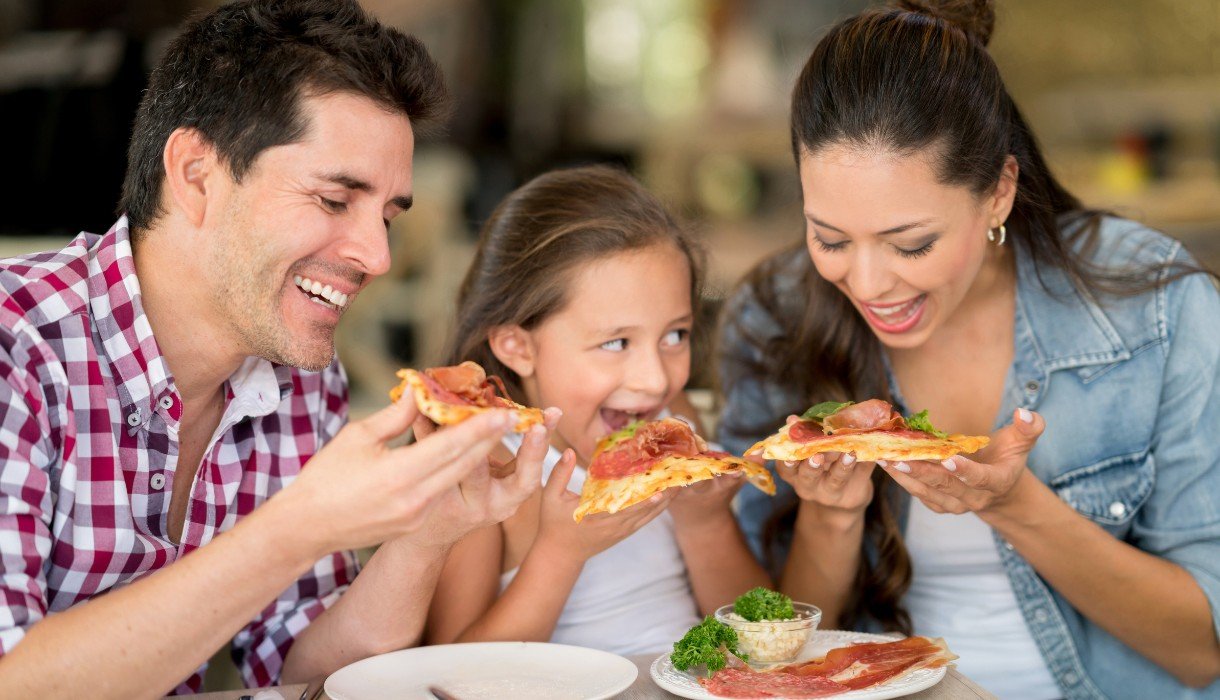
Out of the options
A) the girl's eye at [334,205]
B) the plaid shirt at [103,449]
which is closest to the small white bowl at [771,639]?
the plaid shirt at [103,449]

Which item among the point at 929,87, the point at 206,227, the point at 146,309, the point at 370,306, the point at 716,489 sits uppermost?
the point at 929,87

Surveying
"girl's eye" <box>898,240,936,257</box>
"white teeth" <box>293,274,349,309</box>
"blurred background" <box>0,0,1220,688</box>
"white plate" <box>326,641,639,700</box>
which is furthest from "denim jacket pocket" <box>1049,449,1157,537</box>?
"blurred background" <box>0,0,1220,688</box>

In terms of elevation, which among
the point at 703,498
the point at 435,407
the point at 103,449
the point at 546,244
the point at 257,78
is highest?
the point at 257,78

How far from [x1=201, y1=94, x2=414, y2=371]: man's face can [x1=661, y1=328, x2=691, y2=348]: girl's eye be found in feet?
2.79

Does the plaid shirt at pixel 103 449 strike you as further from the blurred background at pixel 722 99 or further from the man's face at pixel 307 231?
the blurred background at pixel 722 99

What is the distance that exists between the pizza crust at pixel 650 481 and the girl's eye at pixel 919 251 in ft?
1.99

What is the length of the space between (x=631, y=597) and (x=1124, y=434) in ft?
4.26

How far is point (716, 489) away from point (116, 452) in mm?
1330

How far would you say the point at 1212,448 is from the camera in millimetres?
2914

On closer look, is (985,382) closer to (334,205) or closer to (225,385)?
(334,205)

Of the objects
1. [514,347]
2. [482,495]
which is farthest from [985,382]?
[482,495]

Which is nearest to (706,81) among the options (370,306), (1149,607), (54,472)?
(370,306)

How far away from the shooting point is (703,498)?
2.85 meters

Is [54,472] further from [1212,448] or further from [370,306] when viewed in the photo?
[370,306]
